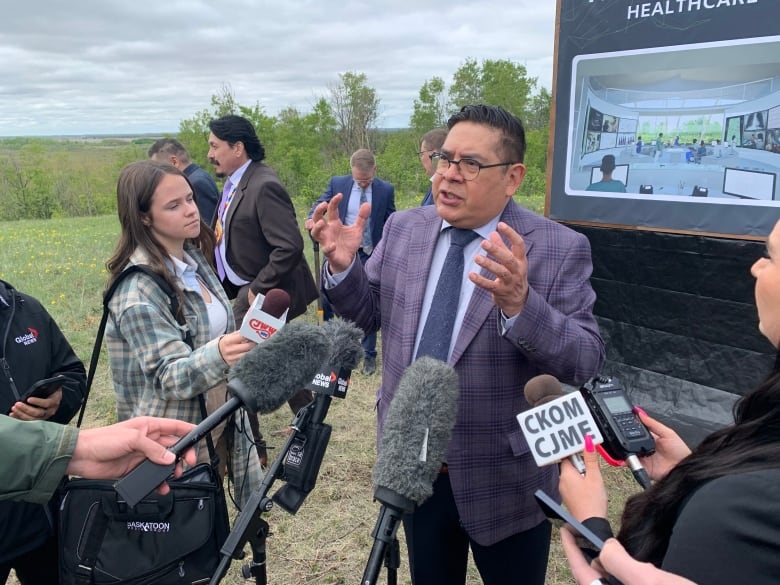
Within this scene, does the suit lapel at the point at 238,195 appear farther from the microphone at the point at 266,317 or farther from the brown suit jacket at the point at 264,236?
the microphone at the point at 266,317

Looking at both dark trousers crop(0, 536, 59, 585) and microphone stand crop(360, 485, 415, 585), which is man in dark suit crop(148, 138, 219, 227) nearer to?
dark trousers crop(0, 536, 59, 585)

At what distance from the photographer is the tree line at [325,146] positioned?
22.2m

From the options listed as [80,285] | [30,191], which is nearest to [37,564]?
[80,285]

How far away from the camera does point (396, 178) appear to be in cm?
2222

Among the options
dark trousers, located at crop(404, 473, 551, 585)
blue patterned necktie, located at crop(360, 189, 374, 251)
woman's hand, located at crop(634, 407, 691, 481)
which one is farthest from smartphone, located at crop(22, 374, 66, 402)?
blue patterned necktie, located at crop(360, 189, 374, 251)

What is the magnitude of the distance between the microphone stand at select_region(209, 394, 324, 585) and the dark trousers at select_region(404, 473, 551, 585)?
731mm

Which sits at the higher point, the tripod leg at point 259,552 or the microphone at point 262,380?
the microphone at point 262,380

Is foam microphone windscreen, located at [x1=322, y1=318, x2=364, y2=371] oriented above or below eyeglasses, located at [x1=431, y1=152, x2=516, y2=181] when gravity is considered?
below

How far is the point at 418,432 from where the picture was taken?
135cm

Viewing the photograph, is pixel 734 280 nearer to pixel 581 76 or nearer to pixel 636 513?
pixel 581 76

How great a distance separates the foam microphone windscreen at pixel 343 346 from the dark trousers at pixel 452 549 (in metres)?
0.68

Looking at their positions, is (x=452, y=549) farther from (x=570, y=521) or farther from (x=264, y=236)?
(x=264, y=236)

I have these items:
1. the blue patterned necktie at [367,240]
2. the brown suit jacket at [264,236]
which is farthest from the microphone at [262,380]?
the blue patterned necktie at [367,240]

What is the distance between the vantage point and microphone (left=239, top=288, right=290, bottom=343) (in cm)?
161
